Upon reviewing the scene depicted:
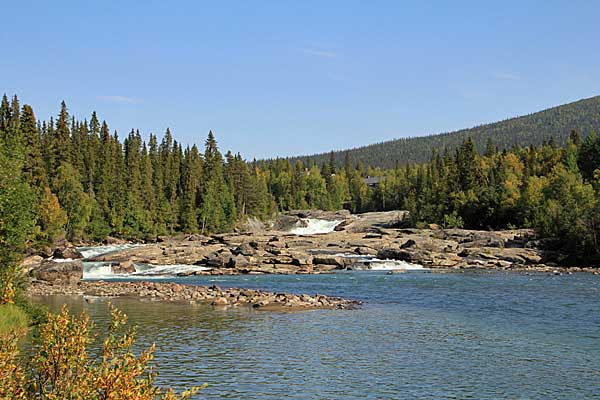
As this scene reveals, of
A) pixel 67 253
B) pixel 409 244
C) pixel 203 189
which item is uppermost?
pixel 203 189

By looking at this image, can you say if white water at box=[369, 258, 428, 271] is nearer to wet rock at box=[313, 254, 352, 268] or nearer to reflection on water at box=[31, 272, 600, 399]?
wet rock at box=[313, 254, 352, 268]

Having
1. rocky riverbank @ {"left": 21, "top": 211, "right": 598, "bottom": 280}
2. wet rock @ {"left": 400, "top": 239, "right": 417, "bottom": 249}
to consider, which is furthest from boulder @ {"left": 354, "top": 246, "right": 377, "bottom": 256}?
wet rock @ {"left": 400, "top": 239, "right": 417, "bottom": 249}

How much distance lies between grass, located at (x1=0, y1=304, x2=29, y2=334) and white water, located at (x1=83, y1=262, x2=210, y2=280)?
3011cm

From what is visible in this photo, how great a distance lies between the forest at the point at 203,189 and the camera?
70.1 meters

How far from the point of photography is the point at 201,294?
3759 centimetres

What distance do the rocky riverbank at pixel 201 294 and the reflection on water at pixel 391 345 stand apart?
169 cm

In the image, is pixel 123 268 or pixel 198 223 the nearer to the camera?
pixel 123 268

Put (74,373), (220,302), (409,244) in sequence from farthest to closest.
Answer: (409,244) < (220,302) < (74,373)

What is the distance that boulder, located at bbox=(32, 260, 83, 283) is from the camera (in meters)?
44.1

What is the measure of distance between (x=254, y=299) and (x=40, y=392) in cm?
2844

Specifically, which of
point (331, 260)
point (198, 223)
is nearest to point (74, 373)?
point (331, 260)

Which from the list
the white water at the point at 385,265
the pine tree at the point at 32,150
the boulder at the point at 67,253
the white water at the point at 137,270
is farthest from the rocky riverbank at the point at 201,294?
the pine tree at the point at 32,150

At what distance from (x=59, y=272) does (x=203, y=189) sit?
194 ft

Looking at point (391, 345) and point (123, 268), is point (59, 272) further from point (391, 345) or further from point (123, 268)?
point (391, 345)
